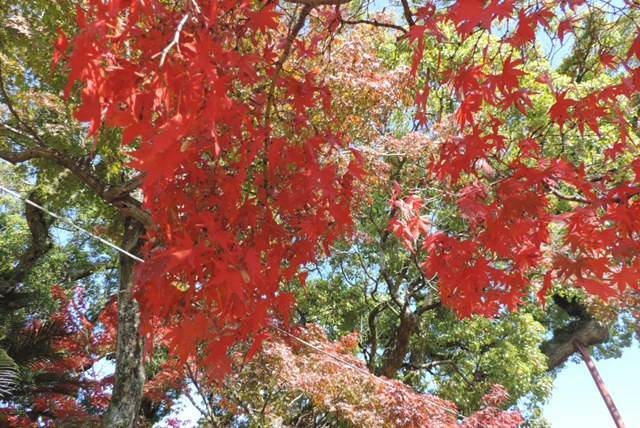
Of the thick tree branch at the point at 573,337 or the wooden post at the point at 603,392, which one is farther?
the wooden post at the point at 603,392

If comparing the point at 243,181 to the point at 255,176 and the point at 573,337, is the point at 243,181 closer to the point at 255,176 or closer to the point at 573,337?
the point at 255,176

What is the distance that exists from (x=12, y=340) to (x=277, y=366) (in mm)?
3105

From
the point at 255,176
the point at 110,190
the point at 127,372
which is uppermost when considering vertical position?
the point at 110,190

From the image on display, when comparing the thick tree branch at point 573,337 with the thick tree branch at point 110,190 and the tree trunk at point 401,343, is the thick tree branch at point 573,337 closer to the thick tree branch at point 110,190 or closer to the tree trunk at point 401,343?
the tree trunk at point 401,343

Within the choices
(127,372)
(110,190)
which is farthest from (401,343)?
(110,190)

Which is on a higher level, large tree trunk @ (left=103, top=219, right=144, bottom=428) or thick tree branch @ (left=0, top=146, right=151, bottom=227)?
thick tree branch @ (left=0, top=146, right=151, bottom=227)

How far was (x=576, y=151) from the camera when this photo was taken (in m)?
7.51

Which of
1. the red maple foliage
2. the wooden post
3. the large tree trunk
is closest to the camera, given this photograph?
the red maple foliage

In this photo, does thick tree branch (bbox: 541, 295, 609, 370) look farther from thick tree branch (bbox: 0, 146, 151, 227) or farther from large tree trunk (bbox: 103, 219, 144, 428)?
thick tree branch (bbox: 0, 146, 151, 227)

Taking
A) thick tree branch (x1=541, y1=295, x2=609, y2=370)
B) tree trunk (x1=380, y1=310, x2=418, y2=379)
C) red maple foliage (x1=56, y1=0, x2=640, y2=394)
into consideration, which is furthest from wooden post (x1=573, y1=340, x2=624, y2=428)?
red maple foliage (x1=56, y1=0, x2=640, y2=394)

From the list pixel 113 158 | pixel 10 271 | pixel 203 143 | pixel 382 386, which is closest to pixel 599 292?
pixel 203 143

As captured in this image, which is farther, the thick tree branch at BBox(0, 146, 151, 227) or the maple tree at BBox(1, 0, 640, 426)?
the thick tree branch at BBox(0, 146, 151, 227)

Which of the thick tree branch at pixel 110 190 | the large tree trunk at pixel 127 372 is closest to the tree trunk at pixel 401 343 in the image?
the large tree trunk at pixel 127 372

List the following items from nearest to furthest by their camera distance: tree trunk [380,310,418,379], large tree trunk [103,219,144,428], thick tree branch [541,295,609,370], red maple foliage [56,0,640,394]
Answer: red maple foliage [56,0,640,394] → large tree trunk [103,219,144,428] → tree trunk [380,310,418,379] → thick tree branch [541,295,609,370]
